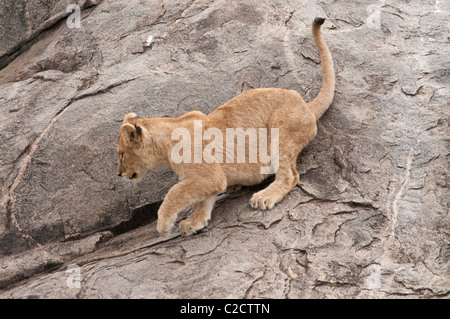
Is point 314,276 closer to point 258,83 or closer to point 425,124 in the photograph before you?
point 425,124

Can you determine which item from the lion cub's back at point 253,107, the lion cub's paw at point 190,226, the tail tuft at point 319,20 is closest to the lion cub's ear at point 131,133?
the lion cub's back at point 253,107

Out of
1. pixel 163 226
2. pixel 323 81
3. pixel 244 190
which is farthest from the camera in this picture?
pixel 323 81

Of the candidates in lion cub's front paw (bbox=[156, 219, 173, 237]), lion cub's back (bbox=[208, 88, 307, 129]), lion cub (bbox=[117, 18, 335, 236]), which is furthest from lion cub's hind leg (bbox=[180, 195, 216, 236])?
lion cub's back (bbox=[208, 88, 307, 129])

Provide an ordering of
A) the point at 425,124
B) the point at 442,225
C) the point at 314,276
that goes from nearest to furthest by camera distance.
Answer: the point at 314,276 < the point at 442,225 < the point at 425,124

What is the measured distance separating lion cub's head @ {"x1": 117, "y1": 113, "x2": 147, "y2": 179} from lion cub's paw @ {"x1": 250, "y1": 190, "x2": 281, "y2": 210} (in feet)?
5.07

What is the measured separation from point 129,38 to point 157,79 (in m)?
1.32

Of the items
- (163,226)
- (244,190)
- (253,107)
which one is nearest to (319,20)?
(253,107)

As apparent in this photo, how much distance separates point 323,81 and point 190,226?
118 inches

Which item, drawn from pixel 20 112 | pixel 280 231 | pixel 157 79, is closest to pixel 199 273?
pixel 280 231

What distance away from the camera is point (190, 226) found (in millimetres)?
6918

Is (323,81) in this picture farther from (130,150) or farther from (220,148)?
(130,150)

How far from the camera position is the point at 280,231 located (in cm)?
654

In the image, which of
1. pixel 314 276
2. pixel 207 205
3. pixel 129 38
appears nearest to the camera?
pixel 314 276

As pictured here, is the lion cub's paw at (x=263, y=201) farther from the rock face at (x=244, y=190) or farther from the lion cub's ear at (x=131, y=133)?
the lion cub's ear at (x=131, y=133)
